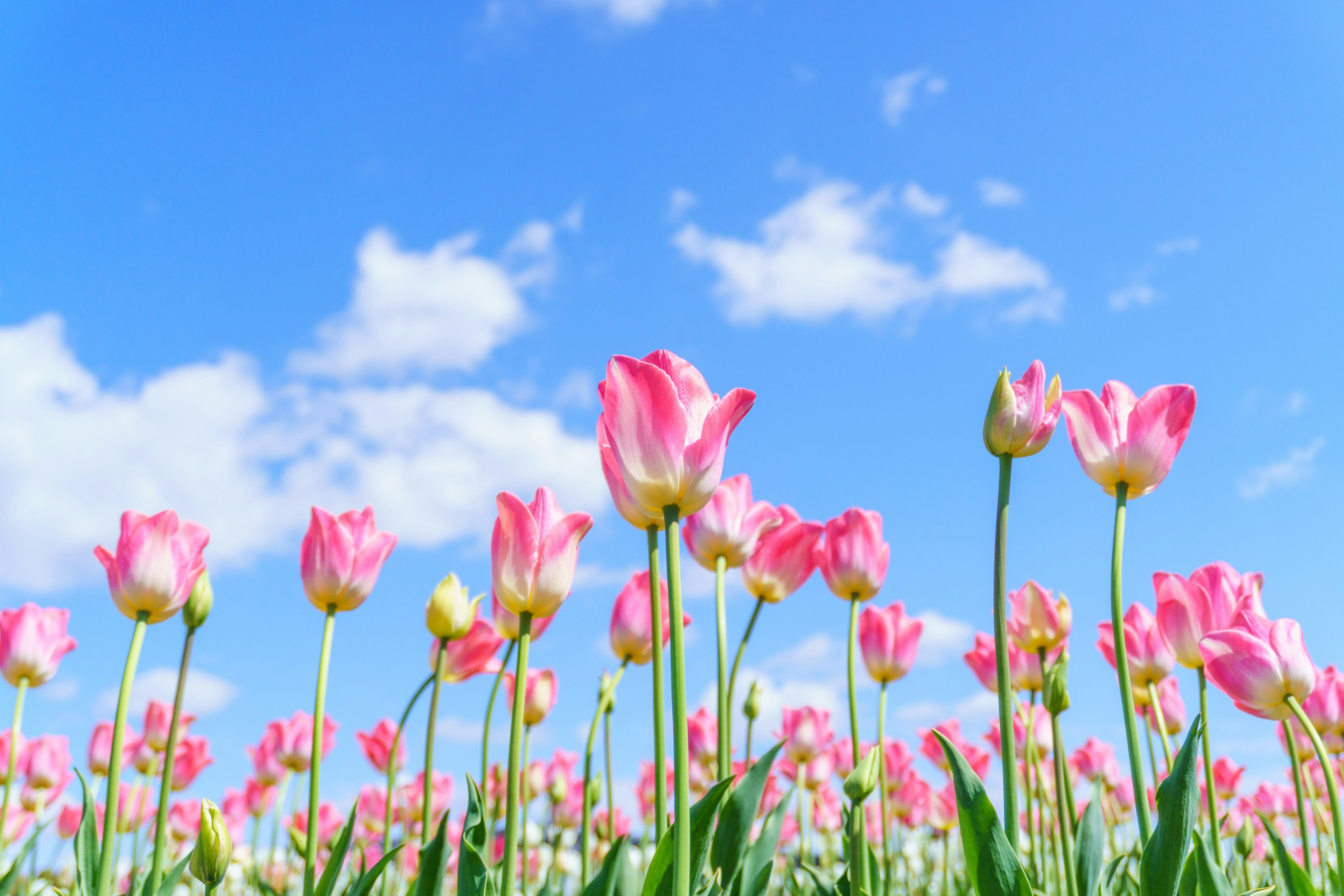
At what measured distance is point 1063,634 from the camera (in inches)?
131

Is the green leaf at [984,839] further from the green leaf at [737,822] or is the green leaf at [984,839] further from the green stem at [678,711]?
the green stem at [678,711]

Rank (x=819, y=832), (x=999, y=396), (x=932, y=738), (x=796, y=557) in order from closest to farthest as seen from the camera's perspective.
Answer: (x=999, y=396) < (x=796, y=557) < (x=932, y=738) < (x=819, y=832)

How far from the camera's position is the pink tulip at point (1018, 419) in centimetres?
211

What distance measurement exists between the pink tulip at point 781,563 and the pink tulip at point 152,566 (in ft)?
5.42

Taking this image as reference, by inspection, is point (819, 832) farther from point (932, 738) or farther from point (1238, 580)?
point (1238, 580)

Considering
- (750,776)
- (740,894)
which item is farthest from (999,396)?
(740,894)

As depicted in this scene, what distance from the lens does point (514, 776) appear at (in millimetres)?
1847

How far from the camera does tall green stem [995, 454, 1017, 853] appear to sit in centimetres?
194

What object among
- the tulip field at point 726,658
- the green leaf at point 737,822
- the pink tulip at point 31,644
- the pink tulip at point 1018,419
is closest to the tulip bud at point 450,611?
the tulip field at point 726,658

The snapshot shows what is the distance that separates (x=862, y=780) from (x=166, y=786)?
5.43 ft

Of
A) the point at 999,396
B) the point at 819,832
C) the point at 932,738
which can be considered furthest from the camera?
the point at 819,832

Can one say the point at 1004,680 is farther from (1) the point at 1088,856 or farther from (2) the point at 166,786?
(2) the point at 166,786

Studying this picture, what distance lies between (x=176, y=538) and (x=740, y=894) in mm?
1809

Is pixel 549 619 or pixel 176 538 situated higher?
pixel 176 538
